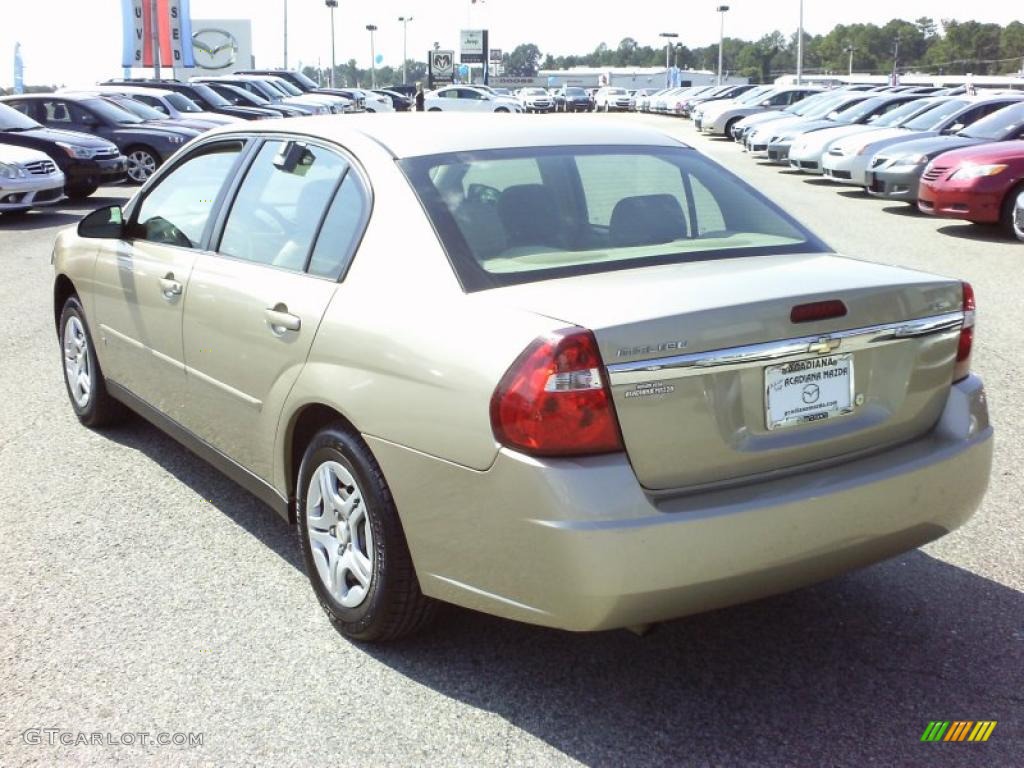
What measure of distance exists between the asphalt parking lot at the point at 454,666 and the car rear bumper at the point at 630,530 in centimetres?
38

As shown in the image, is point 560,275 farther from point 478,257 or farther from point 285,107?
point 285,107

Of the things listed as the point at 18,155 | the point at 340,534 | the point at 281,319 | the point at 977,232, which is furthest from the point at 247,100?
the point at 340,534

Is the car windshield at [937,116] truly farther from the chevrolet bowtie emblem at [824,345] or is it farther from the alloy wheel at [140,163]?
the chevrolet bowtie emblem at [824,345]

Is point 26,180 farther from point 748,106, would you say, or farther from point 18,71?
point 18,71

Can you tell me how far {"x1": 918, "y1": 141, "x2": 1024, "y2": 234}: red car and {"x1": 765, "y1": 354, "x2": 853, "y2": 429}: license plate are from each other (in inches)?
452

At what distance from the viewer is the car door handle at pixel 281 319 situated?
378 cm

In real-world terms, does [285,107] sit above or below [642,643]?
above

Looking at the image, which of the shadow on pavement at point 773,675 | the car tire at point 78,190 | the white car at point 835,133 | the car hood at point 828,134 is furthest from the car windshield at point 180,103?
the shadow on pavement at point 773,675

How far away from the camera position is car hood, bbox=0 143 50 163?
16297mm

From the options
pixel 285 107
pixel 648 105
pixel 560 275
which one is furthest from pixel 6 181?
pixel 648 105

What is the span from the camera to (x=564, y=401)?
288 centimetres

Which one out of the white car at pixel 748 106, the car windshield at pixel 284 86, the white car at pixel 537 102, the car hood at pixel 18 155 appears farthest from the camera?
the white car at pixel 537 102

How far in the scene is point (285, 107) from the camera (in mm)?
36312

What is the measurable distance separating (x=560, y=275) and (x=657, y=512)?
0.85 metres
